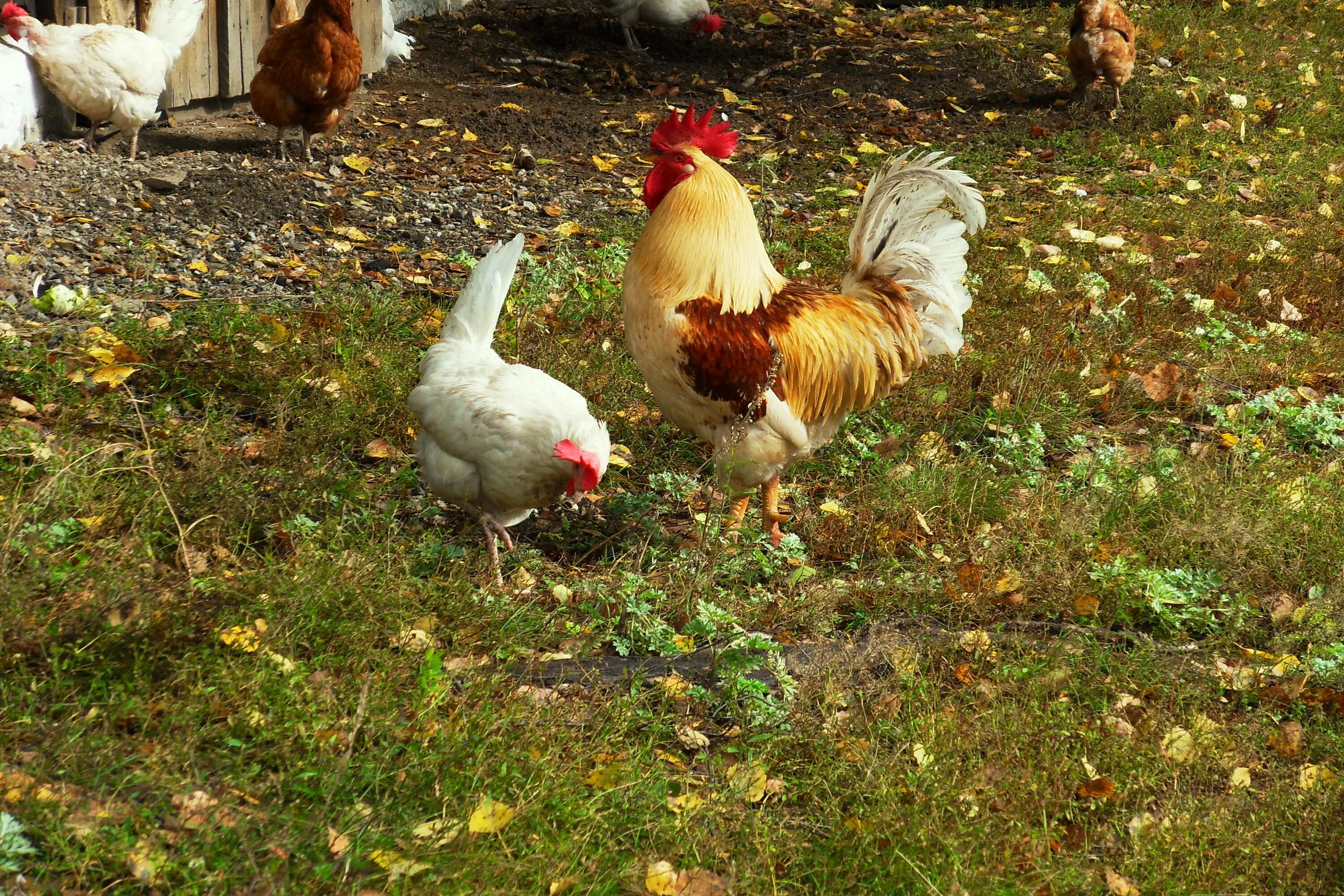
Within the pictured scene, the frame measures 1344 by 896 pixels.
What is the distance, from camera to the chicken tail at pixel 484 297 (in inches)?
167

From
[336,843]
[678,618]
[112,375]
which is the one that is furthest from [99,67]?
[336,843]

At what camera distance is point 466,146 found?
7.98m

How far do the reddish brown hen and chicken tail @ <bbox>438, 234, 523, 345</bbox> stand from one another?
359cm

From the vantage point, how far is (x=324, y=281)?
563 cm

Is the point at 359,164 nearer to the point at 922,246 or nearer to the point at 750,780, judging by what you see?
the point at 922,246

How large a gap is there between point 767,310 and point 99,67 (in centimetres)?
474

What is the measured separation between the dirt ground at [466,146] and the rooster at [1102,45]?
2.29 ft

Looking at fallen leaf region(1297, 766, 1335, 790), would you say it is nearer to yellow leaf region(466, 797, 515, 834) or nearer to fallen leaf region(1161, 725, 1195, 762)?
fallen leaf region(1161, 725, 1195, 762)

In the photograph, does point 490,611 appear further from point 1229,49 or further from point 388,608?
point 1229,49

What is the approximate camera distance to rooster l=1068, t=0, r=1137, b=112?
8891 mm

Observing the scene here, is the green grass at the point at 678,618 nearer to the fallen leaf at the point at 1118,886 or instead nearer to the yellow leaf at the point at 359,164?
the fallen leaf at the point at 1118,886

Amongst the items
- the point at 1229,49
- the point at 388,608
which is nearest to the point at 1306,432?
the point at 388,608

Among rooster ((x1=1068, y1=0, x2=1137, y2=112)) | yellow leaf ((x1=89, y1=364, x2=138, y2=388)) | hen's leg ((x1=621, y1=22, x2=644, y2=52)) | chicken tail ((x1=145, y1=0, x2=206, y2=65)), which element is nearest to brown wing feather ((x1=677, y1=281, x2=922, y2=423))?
yellow leaf ((x1=89, y1=364, x2=138, y2=388))

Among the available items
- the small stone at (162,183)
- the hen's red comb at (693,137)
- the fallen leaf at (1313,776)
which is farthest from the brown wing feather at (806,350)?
the small stone at (162,183)
